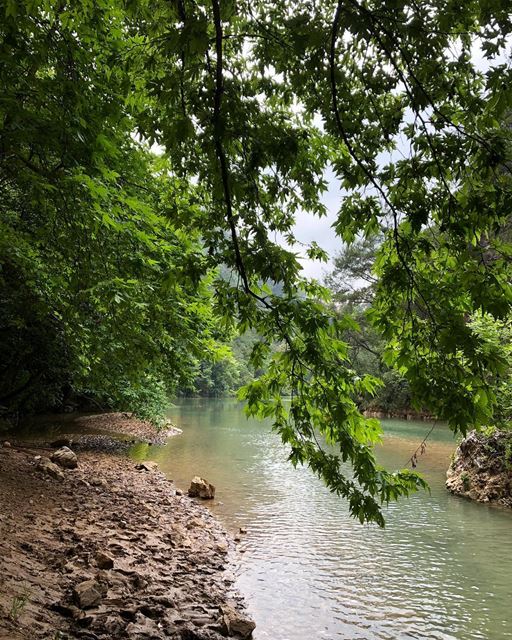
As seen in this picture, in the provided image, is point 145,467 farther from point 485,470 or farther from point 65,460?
point 485,470

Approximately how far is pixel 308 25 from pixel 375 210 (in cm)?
151

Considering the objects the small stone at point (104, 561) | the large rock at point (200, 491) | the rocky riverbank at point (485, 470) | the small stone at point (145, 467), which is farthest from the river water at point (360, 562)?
the small stone at point (104, 561)

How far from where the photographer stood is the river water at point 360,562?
23.4 ft

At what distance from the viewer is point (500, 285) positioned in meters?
3.34

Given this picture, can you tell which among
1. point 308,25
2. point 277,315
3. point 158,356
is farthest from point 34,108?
point 277,315

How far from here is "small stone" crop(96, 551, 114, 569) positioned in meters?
6.69

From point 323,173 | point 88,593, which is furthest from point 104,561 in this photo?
point 323,173

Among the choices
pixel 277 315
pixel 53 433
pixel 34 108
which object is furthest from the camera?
pixel 53 433

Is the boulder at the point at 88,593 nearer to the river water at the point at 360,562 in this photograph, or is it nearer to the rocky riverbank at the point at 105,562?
the rocky riverbank at the point at 105,562

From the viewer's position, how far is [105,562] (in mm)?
6719

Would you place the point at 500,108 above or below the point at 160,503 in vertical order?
above

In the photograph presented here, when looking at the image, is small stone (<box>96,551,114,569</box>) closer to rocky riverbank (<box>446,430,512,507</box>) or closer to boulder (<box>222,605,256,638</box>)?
boulder (<box>222,605,256,638</box>)

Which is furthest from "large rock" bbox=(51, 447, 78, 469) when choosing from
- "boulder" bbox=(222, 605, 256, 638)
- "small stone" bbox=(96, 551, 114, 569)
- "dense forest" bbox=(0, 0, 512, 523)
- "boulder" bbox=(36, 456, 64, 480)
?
"dense forest" bbox=(0, 0, 512, 523)

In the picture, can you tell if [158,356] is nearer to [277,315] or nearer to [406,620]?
[277,315]
